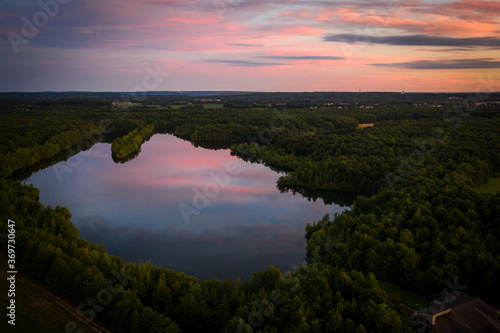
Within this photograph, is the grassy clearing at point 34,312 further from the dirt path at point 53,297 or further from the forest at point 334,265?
the forest at point 334,265

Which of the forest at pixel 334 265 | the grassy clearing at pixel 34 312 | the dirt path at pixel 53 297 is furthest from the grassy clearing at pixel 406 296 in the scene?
the grassy clearing at pixel 34 312

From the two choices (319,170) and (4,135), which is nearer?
(319,170)

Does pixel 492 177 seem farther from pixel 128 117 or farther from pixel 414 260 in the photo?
pixel 128 117

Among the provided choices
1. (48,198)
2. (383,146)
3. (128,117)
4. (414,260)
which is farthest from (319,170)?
(128,117)

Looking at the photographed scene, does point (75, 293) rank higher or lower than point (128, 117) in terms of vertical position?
lower

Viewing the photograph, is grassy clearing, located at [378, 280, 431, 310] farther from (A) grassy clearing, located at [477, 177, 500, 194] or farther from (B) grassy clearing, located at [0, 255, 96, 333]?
(A) grassy clearing, located at [477, 177, 500, 194]

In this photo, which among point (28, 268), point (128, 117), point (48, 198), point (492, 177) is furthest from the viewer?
point (128, 117)

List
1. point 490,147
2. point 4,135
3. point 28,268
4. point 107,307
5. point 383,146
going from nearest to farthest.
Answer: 1. point 107,307
2. point 28,268
3. point 490,147
4. point 383,146
5. point 4,135

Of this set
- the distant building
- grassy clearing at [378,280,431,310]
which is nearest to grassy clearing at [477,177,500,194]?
grassy clearing at [378,280,431,310]
